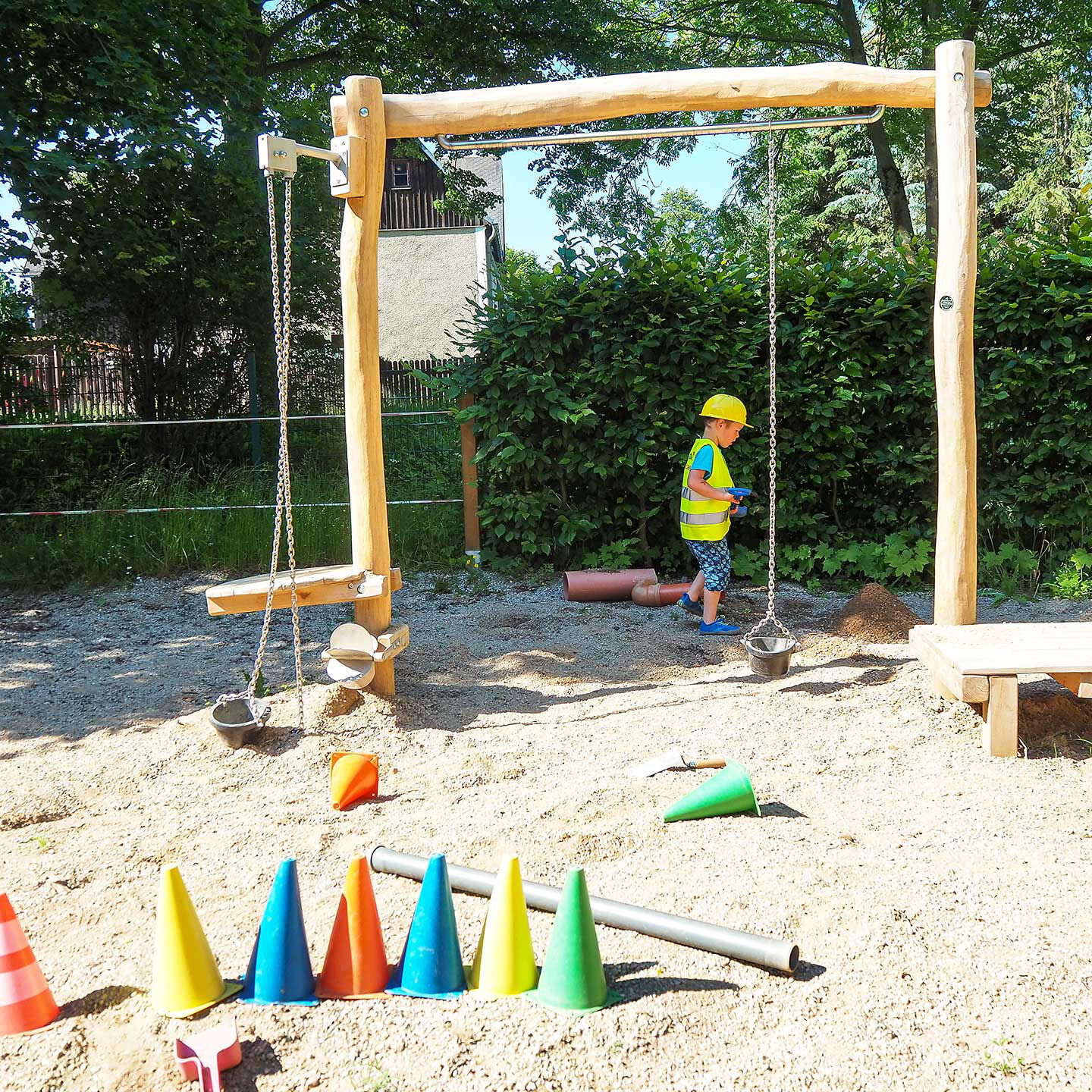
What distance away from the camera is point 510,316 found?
8047mm

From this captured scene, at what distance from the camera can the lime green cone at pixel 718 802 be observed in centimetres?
356

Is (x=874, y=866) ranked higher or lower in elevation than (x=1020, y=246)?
lower

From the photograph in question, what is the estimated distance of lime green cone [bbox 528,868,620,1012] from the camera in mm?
2363

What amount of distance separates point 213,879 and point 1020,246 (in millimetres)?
7522

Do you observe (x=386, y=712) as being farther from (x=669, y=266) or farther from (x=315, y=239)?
(x=315, y=239)

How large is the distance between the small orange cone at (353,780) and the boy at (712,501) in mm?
3233

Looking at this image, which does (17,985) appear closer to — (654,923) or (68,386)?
(654,923)

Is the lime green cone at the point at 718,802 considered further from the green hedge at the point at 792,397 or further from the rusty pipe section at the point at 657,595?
the green hedge at the point at 792,397

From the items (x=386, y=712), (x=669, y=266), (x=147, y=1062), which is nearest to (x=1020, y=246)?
(x=669, y=266)

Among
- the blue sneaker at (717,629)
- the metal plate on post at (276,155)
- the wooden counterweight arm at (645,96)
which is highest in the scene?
the wooden counterweight arm at (645,96)

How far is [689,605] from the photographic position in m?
7.01

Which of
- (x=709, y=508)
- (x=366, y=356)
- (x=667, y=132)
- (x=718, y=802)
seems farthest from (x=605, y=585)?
(x=718, y=802)

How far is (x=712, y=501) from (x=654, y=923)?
416 cm

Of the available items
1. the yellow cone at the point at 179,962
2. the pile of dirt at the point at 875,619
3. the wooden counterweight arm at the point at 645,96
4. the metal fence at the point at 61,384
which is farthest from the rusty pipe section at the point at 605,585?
the metal fence at the point at 61,384
